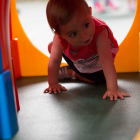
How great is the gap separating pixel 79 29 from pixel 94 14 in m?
6.22

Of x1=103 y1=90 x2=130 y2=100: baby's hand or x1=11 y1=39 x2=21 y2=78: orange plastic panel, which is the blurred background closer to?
x1=11 y1=39 x2=21 y2=78: orange plastic panel

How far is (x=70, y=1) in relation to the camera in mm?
761

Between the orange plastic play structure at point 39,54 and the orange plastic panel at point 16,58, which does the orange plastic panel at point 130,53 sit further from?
the orange plastic panel at point 16,58

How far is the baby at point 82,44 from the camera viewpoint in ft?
2.48

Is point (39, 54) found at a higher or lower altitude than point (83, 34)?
lower

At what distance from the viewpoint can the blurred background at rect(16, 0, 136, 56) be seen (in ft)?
19.8

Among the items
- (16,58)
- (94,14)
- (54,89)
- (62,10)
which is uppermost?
(94,14)

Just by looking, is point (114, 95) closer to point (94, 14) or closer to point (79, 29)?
point (79, 29)

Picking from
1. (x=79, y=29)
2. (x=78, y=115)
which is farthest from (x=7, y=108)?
(x=79, y=29)

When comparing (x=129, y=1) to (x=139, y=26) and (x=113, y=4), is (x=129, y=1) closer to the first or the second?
(x=113, y=4)

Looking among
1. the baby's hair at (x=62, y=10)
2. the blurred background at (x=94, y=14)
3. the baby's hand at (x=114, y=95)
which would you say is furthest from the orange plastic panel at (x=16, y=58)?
the blurred background at (x=94, y=14)

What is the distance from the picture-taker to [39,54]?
53.1 inches

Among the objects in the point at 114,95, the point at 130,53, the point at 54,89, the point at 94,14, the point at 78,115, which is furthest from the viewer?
the point at 94,14

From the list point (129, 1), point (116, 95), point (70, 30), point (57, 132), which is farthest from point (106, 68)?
point (129, 1)
